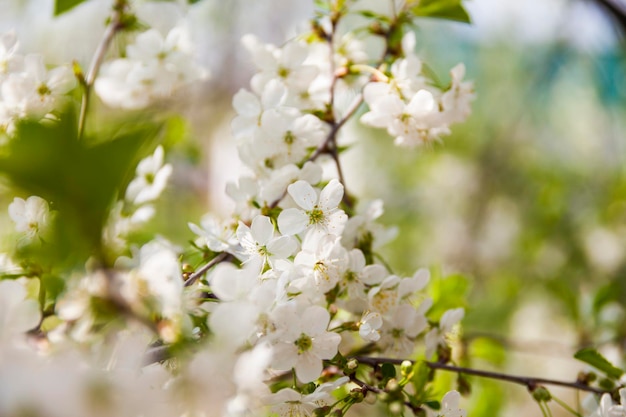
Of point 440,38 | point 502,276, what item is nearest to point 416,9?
point 502,276

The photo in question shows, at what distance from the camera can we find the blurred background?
75.3 inches

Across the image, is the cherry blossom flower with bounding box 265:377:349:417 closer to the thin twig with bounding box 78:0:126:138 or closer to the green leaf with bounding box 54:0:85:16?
the thin twig with bounding box 78:0:126:138

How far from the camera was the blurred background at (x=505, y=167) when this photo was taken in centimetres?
191

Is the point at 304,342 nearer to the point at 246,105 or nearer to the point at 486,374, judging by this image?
the point at 486,374

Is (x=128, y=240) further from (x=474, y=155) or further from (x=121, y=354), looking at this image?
(x=474, y=155)

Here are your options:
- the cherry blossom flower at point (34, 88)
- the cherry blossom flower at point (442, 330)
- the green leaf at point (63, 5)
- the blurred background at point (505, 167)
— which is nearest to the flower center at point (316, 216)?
the cherry blossom flower at point (442, 330)

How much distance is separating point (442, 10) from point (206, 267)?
1.78 feet

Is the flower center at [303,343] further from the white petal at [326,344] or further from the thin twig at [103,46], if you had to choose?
the thin twig at [103,46]

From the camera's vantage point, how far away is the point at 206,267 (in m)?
0.59

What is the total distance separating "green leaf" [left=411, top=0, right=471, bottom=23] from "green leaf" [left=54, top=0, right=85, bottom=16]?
20.5 inches

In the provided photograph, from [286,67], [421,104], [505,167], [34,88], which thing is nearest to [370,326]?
[421,104]

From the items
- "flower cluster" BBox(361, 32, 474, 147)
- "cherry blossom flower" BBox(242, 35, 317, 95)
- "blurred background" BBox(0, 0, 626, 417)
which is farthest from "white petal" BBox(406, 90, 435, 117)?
"blurred background" BBox(0, 0, 626, 417)

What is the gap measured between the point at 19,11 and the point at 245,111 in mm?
1528

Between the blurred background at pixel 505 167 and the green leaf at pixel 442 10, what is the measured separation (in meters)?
0.69
